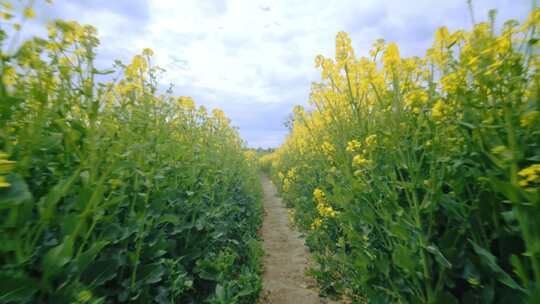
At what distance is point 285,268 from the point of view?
4445mm

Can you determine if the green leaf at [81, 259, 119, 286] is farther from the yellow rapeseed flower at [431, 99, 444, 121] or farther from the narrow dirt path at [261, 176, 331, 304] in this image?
the narrow dirt path at [261, 176, 331, 304]

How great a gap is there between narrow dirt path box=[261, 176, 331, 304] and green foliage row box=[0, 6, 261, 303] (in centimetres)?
61

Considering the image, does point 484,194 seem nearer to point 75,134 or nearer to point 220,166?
point 75,134

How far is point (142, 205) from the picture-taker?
2152mm

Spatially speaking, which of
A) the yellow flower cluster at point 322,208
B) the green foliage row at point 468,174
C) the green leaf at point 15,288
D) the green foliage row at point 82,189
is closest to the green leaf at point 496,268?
the green foliage row at point 468,174

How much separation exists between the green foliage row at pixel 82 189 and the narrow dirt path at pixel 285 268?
0.61 meters

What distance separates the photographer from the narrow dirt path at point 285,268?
3449 mm

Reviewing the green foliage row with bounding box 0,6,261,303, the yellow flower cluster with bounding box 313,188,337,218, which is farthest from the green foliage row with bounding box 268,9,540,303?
the green foliage row with bounding box 0,6,261,303

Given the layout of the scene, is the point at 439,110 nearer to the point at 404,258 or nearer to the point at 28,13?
the point at 404,258

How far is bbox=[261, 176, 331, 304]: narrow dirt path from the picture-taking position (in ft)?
11.3

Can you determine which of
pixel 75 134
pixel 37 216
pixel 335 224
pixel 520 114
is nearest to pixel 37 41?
pixel 75 134

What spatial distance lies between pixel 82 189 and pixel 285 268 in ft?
11.7

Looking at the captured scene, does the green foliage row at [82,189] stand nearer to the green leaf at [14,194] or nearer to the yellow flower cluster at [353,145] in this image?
the green leaf at [14,194]

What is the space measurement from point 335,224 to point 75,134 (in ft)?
10.7
